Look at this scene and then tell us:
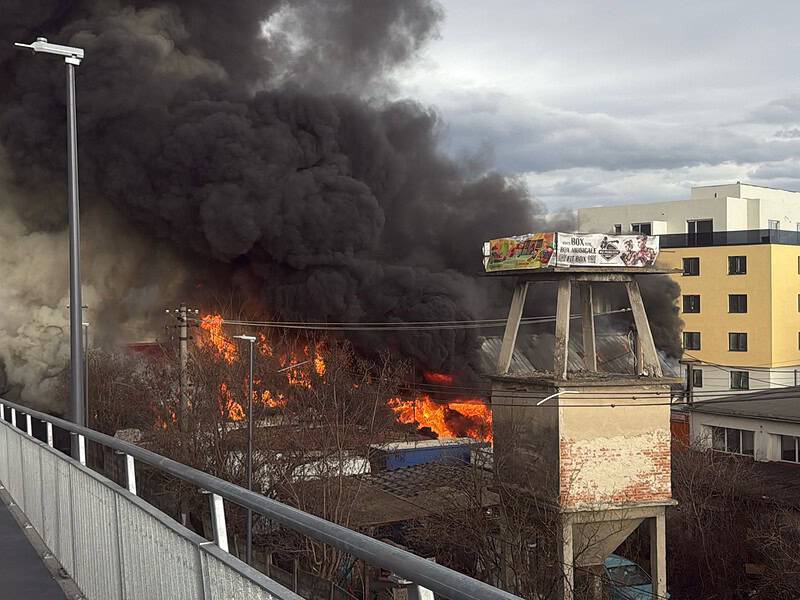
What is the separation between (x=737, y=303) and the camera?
56.4m

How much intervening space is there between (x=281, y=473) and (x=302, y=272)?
20718 mm

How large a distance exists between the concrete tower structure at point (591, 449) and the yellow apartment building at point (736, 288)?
33793 millimetres

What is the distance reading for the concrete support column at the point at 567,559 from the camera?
19.3m

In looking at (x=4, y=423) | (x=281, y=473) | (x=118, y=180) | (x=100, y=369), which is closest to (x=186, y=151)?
(x=118, y=180)

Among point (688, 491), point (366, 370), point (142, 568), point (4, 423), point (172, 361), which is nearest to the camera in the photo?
point (142, 568)

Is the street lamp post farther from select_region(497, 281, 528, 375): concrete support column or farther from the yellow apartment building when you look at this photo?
the yellow apartment building

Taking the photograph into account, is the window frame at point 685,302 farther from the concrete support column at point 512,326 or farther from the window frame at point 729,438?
the concrete support column at point 512,326

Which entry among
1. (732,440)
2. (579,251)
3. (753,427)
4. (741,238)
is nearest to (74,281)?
(579,251)

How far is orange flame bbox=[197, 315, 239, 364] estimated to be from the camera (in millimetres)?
48531

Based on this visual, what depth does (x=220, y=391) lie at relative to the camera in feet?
129

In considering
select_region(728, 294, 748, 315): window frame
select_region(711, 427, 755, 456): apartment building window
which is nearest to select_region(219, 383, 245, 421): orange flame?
select_region(711, 427, 755, 456): apartment building window

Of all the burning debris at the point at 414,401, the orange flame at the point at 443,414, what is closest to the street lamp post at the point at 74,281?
the burning debris at the point at 414,401

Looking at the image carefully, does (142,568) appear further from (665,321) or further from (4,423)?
(665,321)

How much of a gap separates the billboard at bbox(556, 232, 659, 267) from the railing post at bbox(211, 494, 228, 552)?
17327 mm
